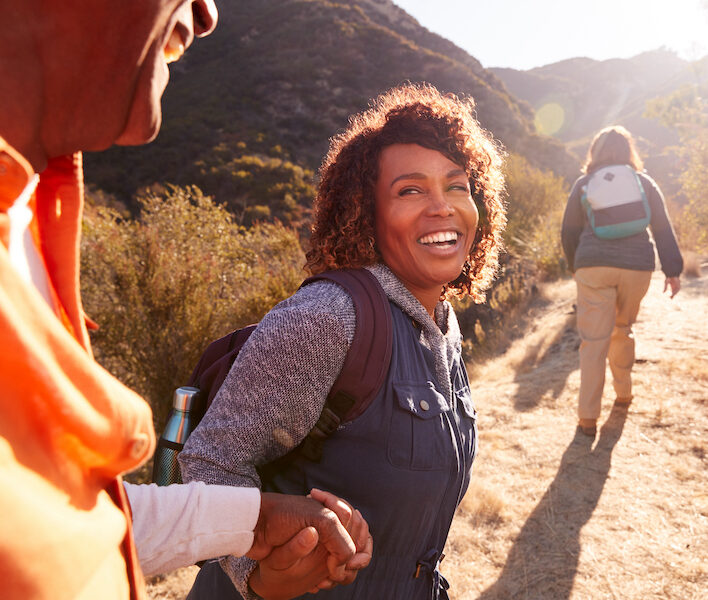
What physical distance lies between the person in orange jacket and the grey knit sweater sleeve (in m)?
0.49

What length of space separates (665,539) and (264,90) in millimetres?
30263

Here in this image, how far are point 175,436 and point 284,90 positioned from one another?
Answer: 3082 cm

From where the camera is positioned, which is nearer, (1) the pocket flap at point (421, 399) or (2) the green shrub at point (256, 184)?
(1) the pocket flap at point (421, 399)

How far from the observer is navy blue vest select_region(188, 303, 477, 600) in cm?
124

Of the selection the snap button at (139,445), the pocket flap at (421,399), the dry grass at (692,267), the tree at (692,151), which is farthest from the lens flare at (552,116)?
the snap button at (139,445)

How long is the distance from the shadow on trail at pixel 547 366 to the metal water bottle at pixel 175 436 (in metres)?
4.40

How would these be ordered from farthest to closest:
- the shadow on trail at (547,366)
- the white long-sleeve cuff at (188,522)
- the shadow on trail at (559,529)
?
the shadow on trail at (547,366) < the shadow on trail at (559,529) < the white long-sleeve cuff at (188,522)

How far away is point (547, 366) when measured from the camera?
615 cm

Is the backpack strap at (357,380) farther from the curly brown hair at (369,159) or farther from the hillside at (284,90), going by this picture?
the hillside at (284,90)

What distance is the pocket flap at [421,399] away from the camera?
1270 millimetres

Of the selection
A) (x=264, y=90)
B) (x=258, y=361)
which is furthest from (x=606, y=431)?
(x=264, y=90)

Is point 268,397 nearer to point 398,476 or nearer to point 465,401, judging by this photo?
point 398,476

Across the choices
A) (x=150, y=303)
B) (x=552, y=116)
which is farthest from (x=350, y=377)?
(x=552, y=116)

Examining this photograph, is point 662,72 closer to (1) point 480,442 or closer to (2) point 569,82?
(2) point 569,82
